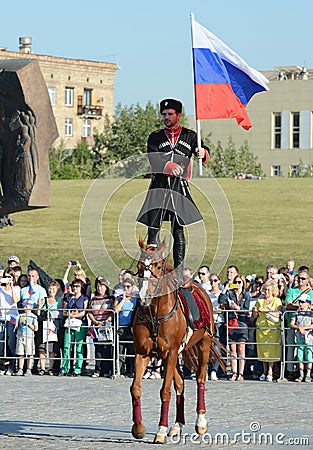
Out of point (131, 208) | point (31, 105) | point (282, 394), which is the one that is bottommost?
point (282, 394)

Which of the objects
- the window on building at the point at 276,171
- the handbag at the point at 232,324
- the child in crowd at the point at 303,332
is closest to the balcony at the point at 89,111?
the window on building at the point at 276,171

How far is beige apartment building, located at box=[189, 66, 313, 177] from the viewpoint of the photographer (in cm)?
11606

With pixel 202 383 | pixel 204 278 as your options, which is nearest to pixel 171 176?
pixel 202 383

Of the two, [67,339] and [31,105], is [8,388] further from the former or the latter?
[31,105]

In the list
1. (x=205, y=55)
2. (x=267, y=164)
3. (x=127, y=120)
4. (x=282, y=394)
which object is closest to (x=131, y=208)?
(x=205, y=55)

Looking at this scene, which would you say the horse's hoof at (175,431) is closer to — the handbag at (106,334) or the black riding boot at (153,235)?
the black riding boot at (153,235)

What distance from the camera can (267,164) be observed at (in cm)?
12175

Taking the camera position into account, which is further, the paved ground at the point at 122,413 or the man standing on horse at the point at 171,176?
the man standing on horse at the point at 171,176

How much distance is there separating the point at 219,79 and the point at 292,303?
5714 mm

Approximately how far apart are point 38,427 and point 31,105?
367 centimetres

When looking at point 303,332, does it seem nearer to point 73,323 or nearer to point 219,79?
point 73,323

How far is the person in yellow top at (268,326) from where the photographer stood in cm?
1778

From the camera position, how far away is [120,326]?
18.4m

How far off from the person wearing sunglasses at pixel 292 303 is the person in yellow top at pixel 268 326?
0.52 ft
